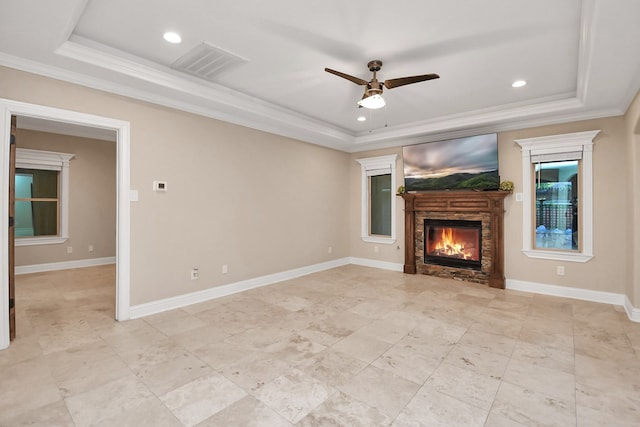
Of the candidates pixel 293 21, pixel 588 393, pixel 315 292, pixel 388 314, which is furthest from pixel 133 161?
pixel 588 393

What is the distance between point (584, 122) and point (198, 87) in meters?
5.28

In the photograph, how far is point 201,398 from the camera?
210cm

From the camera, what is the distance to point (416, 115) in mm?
4992

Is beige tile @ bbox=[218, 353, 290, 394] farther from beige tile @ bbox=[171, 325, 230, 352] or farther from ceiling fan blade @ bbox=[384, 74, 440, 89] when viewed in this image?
ceiling fan blade @ bbox=[384, 74, 440, 89]

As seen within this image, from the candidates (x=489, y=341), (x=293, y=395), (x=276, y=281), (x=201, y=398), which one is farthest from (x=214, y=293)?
(x=489, y=341)

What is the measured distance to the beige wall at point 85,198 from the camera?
6008 millimetres

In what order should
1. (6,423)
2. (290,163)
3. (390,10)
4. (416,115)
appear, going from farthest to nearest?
(290,163) < (416,115) < (390,10) < (6,423)

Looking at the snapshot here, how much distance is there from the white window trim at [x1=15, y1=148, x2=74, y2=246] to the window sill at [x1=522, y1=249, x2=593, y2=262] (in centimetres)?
855

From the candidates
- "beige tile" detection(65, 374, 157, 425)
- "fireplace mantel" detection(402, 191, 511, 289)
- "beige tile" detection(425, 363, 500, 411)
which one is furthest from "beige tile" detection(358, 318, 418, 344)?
"fireplace mantel" detection(402, 191, 511, 289)

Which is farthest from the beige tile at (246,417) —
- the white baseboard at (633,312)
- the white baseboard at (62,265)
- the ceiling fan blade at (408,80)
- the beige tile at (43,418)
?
the white baseboard at (62,265)

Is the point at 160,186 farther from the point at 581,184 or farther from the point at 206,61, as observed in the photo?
the point at 581,184

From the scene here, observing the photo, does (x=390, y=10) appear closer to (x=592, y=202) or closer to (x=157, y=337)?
(x=157, y=337)

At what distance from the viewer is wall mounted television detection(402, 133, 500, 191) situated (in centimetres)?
501

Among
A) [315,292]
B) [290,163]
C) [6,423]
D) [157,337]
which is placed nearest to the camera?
[6,423]
